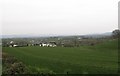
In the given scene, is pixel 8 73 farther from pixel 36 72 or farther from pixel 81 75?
pixel 81 75

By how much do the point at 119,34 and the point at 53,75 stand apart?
247 feet

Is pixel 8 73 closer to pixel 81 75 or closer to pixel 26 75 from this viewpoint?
pixel 26 75

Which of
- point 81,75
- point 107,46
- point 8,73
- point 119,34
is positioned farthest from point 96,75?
point 119,34

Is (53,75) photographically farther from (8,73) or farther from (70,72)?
(8,73)

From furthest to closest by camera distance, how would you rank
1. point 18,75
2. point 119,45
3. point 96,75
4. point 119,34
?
point 119,34 < point 119,45 < point 96,75 < point 18,75

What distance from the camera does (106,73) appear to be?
85.9 feet

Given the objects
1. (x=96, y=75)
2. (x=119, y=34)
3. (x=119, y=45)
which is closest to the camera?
(x=96, y=75)

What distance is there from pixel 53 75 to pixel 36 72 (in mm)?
1696

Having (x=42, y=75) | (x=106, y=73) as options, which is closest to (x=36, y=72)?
(x=42, y=75)

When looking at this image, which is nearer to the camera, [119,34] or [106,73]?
[106,73]

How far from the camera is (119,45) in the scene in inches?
2496

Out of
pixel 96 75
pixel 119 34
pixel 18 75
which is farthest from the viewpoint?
pixel 119 34

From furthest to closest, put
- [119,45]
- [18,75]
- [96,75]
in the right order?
[119,45]
[96,75]
[18,75]

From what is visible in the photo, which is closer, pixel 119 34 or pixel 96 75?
pixel 96 75
